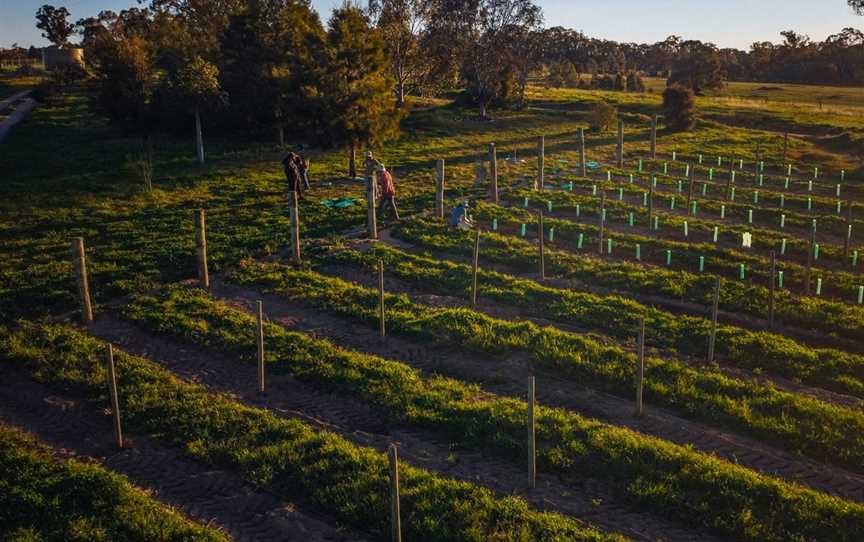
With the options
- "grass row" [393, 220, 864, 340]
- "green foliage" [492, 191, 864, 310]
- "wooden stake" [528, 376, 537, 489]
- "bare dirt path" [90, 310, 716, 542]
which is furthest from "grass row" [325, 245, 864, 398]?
"wooden stake" [528, 376, 537, 489]

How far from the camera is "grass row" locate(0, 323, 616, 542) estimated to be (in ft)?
28.1

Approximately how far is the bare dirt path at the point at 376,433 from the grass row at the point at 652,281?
19.7 feet

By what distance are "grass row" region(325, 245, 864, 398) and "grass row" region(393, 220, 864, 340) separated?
43.9 inches

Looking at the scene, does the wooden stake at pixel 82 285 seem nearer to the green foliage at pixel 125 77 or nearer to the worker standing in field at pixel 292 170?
the worker standing in field at pixel 292 170

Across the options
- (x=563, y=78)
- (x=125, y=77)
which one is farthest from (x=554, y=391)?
(x=563, y=78)

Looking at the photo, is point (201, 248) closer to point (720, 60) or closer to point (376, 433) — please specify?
point (376, 433)

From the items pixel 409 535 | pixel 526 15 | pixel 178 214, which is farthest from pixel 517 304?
pixel 526 15

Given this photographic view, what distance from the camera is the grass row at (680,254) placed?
17.1m

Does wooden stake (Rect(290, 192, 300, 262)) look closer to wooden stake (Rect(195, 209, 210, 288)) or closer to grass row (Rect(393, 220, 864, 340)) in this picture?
wooden stake (Rect(195, 209, 210, 288))

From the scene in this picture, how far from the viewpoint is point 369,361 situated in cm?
1294

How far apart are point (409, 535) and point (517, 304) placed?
811cm

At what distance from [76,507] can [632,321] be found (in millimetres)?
10367

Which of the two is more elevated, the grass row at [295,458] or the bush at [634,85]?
the bush at [634,85]

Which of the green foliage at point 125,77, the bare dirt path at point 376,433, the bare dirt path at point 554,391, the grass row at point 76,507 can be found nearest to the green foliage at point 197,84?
the green foliage at point 125,77
